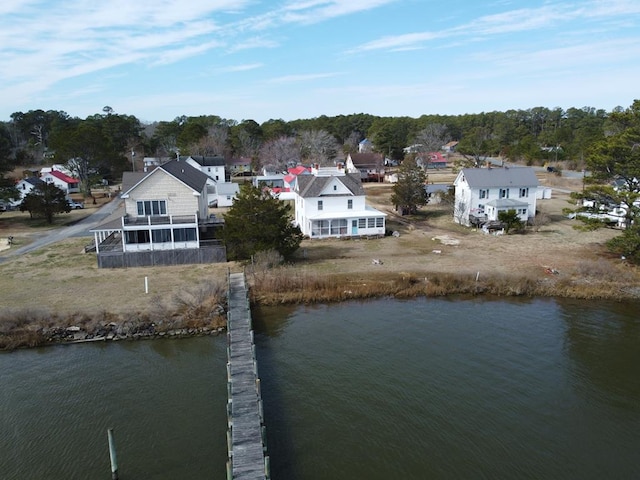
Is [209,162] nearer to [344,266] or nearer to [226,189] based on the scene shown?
[226,189]

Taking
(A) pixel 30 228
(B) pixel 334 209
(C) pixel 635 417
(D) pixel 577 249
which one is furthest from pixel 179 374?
(A) pixel 30 228

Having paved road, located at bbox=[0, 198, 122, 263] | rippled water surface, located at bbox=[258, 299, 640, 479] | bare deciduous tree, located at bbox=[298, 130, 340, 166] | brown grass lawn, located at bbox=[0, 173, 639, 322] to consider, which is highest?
bare deciduous tree, located at bbox=[298, 130, 340, 166]

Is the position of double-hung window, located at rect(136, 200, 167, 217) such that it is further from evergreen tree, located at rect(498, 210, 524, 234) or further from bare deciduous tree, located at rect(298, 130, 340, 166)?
bare deciduous tree, located at rect(298, 130, 340, 166)

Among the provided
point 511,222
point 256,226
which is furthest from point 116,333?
point 511,222

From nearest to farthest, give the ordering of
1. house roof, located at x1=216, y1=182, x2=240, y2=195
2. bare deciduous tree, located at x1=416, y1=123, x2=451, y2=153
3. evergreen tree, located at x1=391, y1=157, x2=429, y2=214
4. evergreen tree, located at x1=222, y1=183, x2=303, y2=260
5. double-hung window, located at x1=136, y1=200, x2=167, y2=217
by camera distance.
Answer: evergreen tree, located at x1=222, y1=183, x2=303, y2=260, double-hung window, located at x1=136, y1=200, x2=167, y2=217, evergreen tree, located at x1=391, y1=157, x2=429, y2=214, house roof, located at x1=216, y1=182, x2=240, y2=195, bare deciduous tree, located at x1=416, y1=123, x2=451, y2=153

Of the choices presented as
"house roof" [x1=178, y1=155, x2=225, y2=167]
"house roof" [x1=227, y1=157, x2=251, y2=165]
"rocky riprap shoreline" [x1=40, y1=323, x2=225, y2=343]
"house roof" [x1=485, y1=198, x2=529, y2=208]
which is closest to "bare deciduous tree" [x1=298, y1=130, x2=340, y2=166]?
"house roof" [x1=227, y1=157, x2=251, y2=165]

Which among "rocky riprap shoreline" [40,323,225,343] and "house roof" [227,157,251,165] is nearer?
"rocky riprap shoreline" [40,323,225,343]

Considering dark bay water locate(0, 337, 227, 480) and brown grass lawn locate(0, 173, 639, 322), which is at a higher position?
brown grass lawn locate(0, 173, 639, 322)

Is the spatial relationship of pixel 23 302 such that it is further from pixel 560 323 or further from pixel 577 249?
pixel 577 249
